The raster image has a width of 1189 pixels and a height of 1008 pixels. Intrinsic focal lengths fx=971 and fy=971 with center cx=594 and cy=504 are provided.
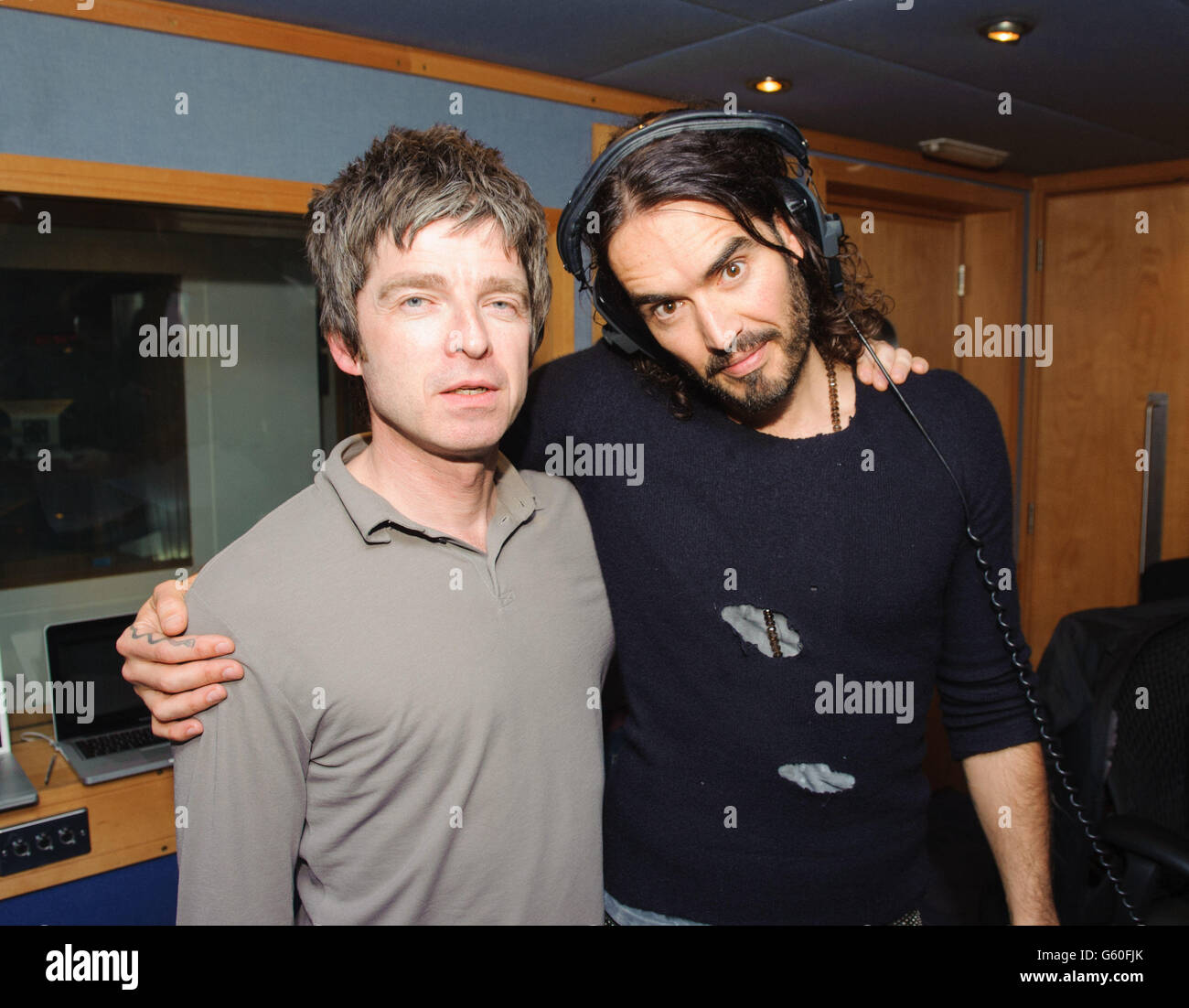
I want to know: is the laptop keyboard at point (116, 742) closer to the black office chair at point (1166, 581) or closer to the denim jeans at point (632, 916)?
the denim jeans at point (632, 916)

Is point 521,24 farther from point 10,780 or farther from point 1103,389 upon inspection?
point 1103,389

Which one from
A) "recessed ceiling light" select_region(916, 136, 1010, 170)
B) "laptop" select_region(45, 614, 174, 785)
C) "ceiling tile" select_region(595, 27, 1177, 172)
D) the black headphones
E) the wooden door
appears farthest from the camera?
the wooden door

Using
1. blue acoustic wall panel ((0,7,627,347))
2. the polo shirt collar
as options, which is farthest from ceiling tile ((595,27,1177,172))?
the polo shirt collar

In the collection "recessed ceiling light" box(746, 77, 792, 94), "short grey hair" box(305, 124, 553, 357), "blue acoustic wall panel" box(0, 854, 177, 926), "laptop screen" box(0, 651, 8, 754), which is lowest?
"blue acoustic wall panel" box(0, 854, 177, 926)

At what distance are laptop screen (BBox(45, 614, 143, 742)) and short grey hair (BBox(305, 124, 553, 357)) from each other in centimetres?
120

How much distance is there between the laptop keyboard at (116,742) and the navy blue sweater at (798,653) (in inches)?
48.3

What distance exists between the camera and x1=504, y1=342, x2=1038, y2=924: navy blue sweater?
124 cm

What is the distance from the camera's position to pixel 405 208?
1.13 metres

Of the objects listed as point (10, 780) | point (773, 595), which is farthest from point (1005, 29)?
point (10, 780)

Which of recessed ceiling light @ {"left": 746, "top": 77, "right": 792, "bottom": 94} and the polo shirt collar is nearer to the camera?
the polo shirt collar

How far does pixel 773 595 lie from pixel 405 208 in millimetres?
652

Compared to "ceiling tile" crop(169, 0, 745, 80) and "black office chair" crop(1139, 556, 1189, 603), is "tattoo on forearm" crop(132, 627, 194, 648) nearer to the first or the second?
"ceiling tile" crop(169, 0, 745, 80)

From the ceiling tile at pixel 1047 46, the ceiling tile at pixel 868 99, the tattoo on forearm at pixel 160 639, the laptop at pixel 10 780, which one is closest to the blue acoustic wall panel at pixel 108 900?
the laptop at pixel 10 780

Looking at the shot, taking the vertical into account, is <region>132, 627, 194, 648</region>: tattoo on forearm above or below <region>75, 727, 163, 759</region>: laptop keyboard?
above
